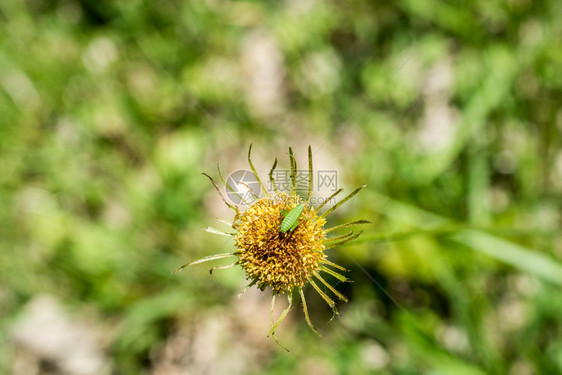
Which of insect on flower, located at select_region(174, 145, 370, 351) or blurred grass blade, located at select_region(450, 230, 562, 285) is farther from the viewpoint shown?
blurred grass blade, located at select_region(450, 230, 562, 285)

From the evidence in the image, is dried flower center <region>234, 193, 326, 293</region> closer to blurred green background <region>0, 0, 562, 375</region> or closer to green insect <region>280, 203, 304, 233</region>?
green insect <region>280, 203, 304, 233</region>

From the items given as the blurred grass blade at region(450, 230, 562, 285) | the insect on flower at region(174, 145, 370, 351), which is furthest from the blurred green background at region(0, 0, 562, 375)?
the insect on flower at region(174, 145, 370, 351)

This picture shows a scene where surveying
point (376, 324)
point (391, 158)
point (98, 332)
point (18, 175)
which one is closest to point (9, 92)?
point (18, 175)

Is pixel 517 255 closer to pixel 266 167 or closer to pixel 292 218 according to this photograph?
pixel 292 218

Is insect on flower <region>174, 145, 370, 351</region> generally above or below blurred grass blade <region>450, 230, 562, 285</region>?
above

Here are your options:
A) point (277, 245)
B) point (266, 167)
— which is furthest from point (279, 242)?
point (266, 167)

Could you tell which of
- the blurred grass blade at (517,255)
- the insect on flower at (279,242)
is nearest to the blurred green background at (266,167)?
the blurred grass blade at (517,255)
